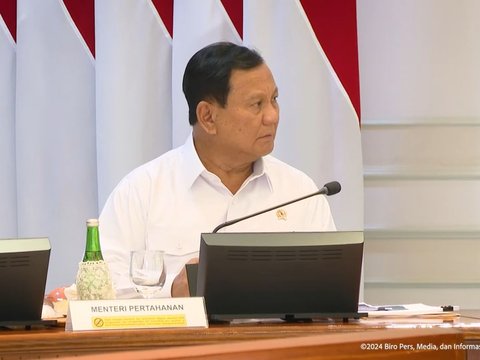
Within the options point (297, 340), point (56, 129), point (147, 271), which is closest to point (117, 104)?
point (56, 129)

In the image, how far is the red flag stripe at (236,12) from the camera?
12.5 ft

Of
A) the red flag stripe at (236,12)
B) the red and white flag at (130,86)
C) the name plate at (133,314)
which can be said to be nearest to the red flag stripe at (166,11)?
the red and white flag at (130,86)

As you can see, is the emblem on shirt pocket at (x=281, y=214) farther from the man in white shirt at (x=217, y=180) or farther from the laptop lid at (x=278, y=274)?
the laptop lid at (x=278, y=274)

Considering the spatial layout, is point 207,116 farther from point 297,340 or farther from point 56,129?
point 297,340

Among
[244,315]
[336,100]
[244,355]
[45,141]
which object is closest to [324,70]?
[336,100]

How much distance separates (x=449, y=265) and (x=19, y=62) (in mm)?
1827

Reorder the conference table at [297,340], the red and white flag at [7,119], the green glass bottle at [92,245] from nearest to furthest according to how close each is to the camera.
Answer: the conference table at [297,340] → the green glass bottle at [92,245] → the red and white flag at [7,119]

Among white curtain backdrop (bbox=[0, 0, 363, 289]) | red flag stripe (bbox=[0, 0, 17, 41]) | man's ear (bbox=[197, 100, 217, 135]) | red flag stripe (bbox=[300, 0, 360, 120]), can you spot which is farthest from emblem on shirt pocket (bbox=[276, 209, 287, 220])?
red flag stripe (bbox=[0, 0, 17, 41])

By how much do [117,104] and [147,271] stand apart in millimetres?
1599

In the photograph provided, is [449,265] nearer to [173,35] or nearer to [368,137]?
[368,137]

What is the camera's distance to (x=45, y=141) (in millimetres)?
3887

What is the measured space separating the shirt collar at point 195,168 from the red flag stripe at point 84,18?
2.78 feet

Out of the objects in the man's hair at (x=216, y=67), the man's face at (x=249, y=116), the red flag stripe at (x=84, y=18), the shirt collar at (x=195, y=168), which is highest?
the red flag stripe at (x=84, y=18)

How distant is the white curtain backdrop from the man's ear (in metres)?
0.40
